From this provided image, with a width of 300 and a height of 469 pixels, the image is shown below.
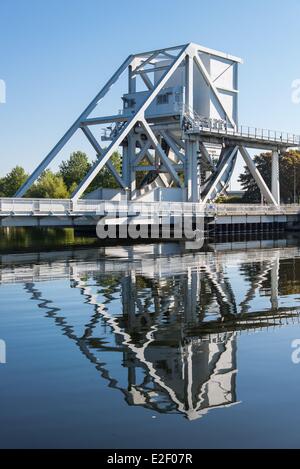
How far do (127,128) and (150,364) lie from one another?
144 feet

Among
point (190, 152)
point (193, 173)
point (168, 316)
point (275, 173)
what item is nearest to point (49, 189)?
point (275, 173)

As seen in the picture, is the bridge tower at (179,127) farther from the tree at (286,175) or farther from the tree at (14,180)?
the tree at (14,180)

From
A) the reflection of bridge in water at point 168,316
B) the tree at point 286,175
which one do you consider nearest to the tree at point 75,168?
the tree at point 286,175

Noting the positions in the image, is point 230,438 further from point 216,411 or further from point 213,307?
point 213,307

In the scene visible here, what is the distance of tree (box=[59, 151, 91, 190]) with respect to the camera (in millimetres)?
115000

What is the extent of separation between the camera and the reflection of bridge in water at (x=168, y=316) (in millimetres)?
10859

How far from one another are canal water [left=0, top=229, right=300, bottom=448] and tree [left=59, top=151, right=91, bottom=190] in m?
90.9

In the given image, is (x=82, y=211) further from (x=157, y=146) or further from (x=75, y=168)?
(x=75, y=168)

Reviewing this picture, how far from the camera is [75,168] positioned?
381ft

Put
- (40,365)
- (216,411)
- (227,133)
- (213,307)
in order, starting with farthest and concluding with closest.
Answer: (227,133)
(213,307)
(40,365)
(216,411)

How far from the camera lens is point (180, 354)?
1284 centimetres
